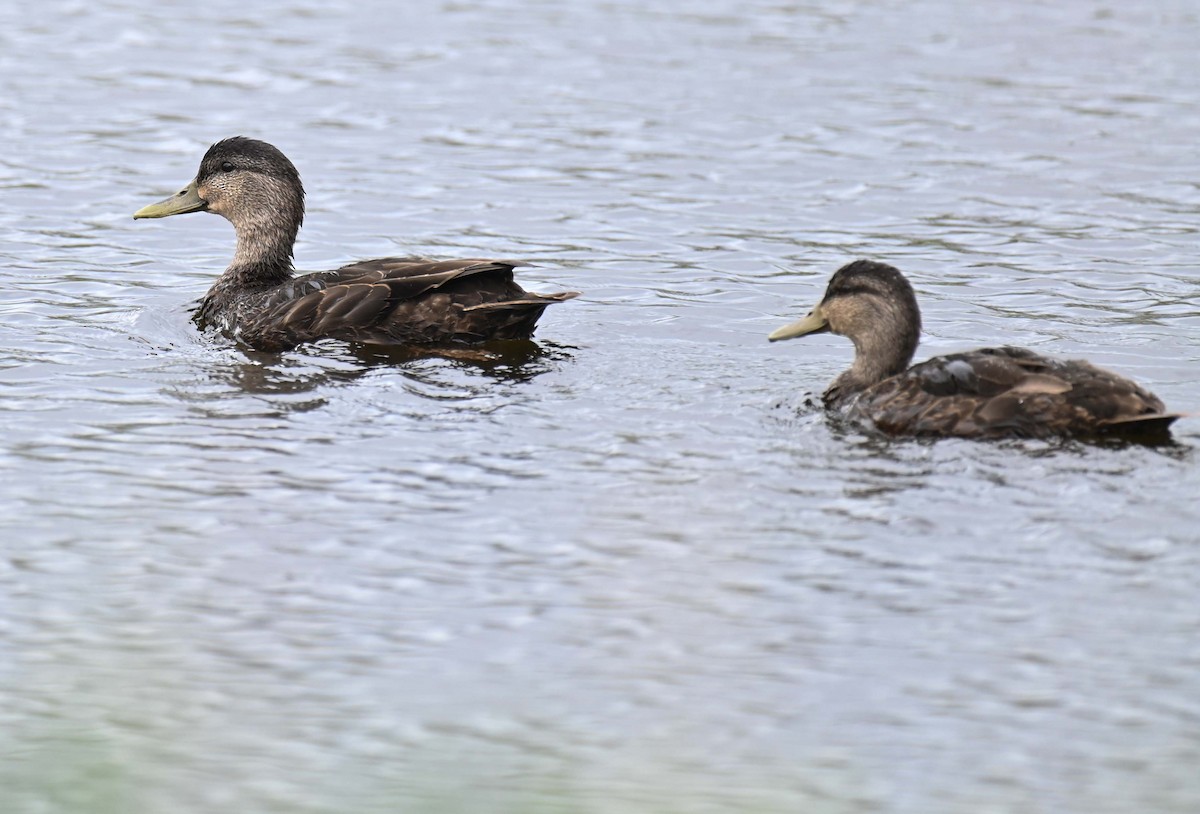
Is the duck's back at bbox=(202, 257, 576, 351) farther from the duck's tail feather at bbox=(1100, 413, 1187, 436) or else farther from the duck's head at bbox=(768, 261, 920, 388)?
the duck's tail feather at bbox=(1100, 413, 1187, 436)

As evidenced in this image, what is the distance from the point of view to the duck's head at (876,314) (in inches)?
388

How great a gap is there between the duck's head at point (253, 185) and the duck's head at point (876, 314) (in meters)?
4.34

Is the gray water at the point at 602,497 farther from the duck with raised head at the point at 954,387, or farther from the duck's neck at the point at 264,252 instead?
the duck's neck at the point at 264,252

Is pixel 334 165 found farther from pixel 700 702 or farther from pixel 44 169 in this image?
pixel 700 702

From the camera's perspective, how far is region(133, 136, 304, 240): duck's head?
12555 mm

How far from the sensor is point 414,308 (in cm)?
1127

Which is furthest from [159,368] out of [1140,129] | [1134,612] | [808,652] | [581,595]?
[1140,129]

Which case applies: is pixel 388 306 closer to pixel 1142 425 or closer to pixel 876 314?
pixel 876 314

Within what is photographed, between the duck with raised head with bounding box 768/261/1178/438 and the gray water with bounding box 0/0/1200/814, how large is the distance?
0.58ft

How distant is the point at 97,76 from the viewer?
19.5 m

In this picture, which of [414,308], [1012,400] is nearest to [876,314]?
[1012,400]

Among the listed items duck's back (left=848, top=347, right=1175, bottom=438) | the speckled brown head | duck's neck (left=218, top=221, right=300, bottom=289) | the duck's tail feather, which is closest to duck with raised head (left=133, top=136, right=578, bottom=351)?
duck's neck (left=218, top=221, right=300, bottom=289)

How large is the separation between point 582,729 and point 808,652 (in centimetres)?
106

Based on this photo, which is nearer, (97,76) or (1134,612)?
(1134,612)
